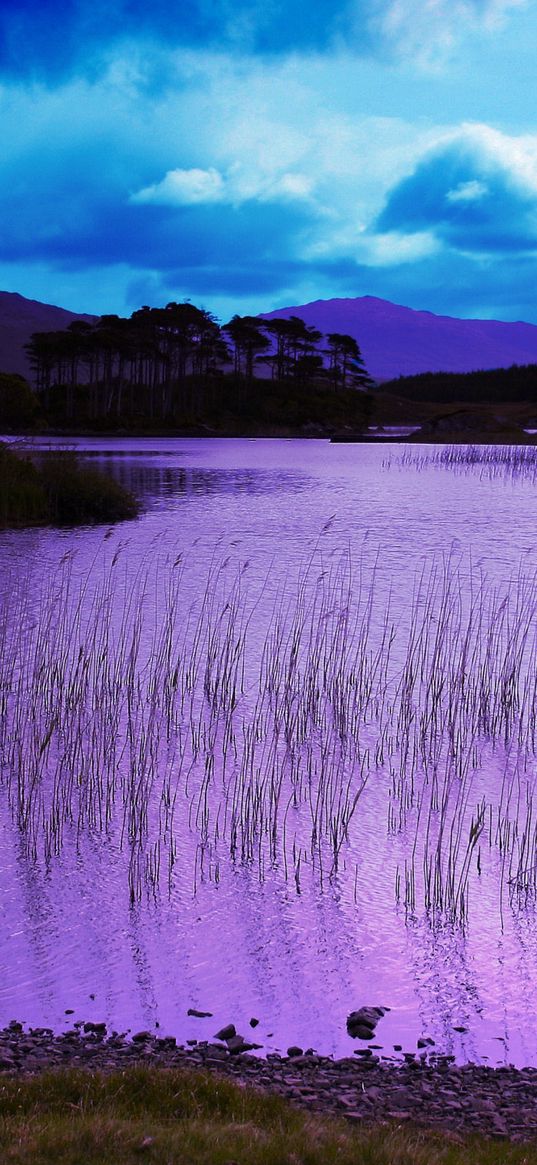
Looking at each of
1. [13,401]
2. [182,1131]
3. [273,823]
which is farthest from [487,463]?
[182,1131]

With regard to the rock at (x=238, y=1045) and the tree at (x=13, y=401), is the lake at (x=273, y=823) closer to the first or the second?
the rock at (x=238, y=1045)

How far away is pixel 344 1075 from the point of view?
4.31 metres

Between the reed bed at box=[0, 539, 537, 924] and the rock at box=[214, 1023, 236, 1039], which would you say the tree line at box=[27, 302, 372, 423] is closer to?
the reed bed at box=[0, 539, 537, 924]

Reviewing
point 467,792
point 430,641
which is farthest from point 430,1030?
point 430,641

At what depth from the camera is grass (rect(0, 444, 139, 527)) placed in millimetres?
23609

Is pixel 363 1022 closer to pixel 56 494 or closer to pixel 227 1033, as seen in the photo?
pixel 227 1033

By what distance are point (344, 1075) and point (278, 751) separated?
464 centimetres

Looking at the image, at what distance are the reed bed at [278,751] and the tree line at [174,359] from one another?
75002 millimetres

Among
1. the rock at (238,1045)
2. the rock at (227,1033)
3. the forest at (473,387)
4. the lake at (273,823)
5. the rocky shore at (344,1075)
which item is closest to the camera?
the rocky shore at (344,1075)

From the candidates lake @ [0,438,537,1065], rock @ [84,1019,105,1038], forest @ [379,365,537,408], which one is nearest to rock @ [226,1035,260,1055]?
lake @ [0,438,537,1065]

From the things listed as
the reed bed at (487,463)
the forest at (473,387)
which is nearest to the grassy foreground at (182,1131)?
the reed bed at (487,463)

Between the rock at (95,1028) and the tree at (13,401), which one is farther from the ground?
the tree at (13,401)

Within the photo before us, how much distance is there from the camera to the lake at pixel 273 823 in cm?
519

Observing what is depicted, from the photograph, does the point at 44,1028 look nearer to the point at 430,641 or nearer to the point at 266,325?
the point at 430,641
